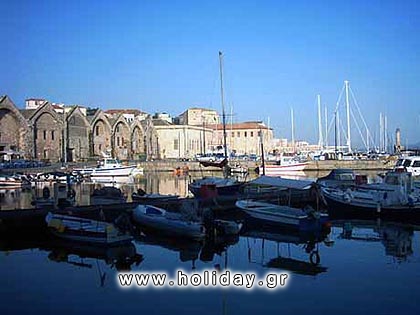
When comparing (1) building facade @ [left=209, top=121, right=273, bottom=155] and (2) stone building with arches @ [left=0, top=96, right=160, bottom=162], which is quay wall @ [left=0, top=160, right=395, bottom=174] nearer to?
(2) stone building with arches @ [left=0, top=96, right=160, bottom=162]

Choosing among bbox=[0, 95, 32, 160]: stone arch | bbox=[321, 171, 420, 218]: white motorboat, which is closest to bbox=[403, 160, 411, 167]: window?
bbox=[321, 171, 420, 218]: white motorboat

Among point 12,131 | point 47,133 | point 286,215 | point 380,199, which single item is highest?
point 12,131

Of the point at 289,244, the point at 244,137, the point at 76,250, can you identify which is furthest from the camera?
the point at 244,137

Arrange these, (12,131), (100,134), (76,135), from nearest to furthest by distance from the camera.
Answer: (12,131), (76,135), (100,134)

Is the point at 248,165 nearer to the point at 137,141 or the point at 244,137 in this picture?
the point at 137,141

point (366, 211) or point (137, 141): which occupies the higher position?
point (137, 141)

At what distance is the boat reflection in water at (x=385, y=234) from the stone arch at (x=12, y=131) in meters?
49.3

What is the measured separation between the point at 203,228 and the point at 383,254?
6574mm

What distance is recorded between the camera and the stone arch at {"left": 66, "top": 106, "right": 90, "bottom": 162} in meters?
74.2

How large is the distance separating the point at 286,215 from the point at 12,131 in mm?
51016

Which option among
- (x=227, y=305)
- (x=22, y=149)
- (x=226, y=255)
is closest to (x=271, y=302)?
(x=227, y=305)

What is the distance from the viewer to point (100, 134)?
271 ft

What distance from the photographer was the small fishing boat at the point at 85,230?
1916 centimetres

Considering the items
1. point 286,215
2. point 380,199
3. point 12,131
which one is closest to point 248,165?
point 12,131
